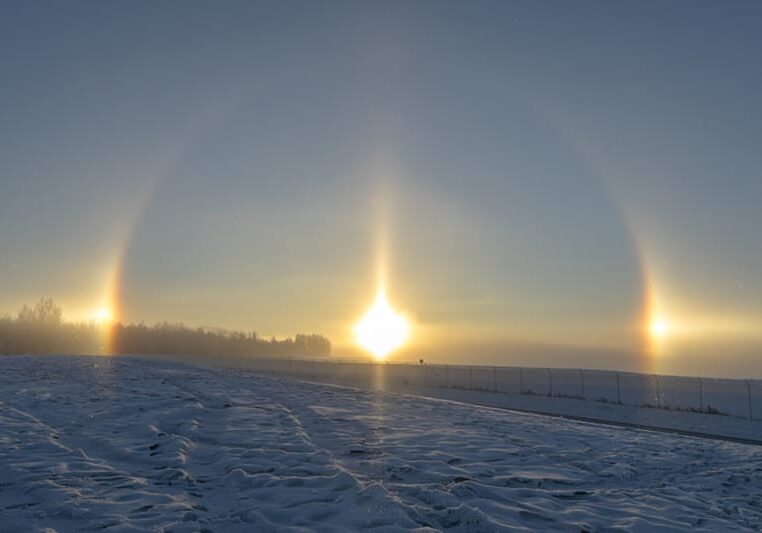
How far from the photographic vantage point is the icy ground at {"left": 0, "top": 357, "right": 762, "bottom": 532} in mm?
8297

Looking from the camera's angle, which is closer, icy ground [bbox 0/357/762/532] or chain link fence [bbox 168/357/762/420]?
icy ground [bbox 0/357/762/532]

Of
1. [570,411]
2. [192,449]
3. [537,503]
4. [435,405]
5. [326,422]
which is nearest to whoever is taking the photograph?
[537,503]

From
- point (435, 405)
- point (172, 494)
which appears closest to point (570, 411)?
point (435, 405)

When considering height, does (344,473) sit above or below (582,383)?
below

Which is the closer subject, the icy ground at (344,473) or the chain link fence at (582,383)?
the icy ground at (344,473)

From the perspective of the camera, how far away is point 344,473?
35.2ft

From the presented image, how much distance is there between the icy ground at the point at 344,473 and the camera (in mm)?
8297

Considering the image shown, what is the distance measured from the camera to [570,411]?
36562mm

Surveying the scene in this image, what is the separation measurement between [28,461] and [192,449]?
3.22 m

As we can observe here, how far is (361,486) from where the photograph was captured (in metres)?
9.90

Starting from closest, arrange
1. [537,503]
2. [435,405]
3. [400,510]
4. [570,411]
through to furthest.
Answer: [400,510] < [537,503] < [435,405] < [570,411]

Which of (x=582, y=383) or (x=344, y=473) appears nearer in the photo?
(x=344, y=473)

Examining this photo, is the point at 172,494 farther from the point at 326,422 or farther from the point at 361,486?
the point at 326,422

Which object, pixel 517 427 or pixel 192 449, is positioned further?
pixel 517 427
